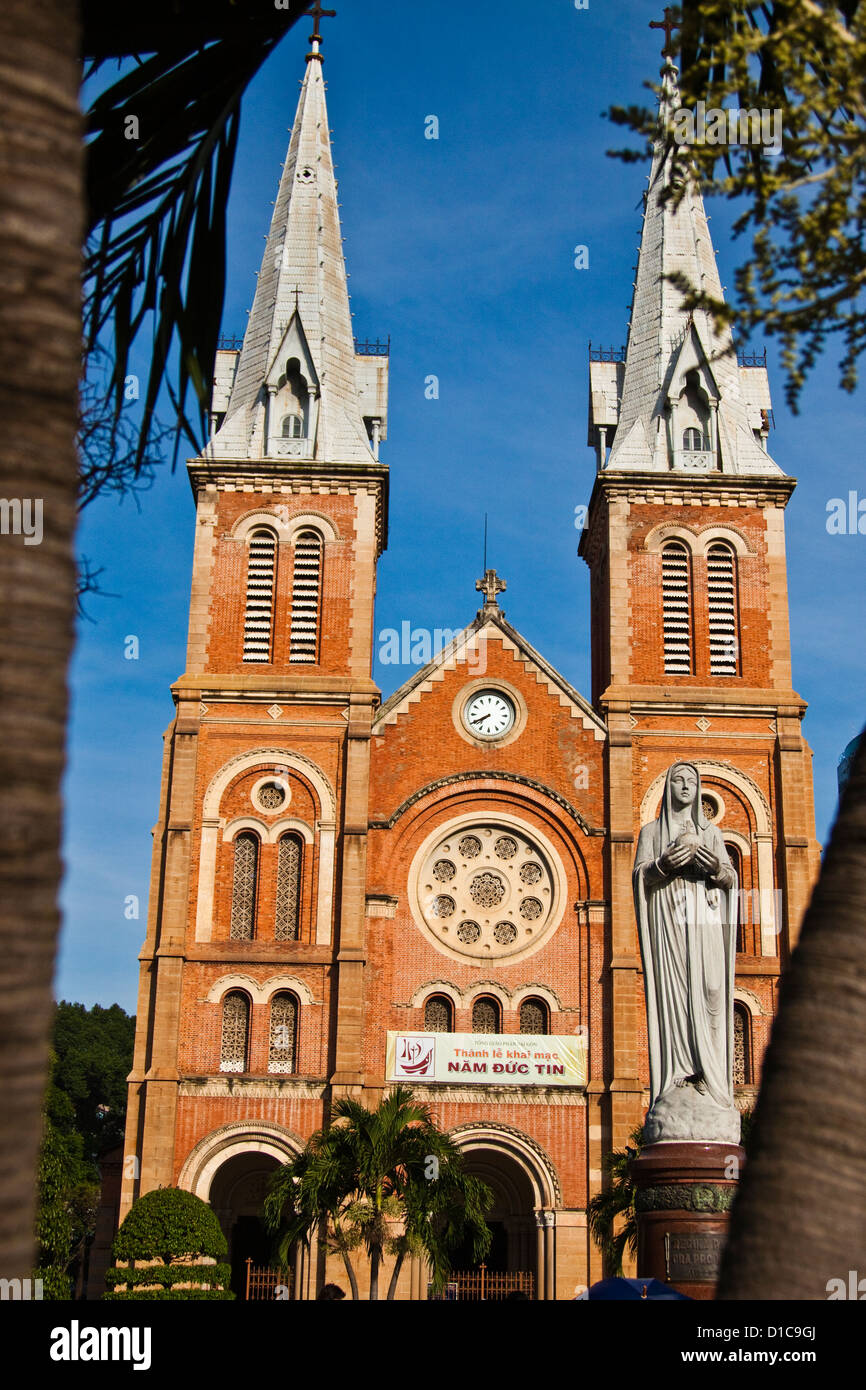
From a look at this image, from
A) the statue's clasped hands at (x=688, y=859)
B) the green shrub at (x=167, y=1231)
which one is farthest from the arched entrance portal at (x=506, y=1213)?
the statue's clasped hands at (x=688, y=859)

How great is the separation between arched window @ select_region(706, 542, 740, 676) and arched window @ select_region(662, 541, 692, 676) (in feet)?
1.66

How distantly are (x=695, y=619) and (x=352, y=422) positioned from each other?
9.70 metres

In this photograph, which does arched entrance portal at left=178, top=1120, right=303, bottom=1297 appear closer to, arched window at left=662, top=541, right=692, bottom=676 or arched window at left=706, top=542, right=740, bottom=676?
arched window at left=662, top=541, right=692, bottom=676

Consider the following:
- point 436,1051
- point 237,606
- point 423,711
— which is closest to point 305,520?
point 237,606

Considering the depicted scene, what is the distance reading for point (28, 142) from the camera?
3660 millimetres

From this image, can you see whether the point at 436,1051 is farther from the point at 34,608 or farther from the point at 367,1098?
the point at 34,608

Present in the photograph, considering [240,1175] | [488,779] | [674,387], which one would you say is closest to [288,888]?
[488,779]

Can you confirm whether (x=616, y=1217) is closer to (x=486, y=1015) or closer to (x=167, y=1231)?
(x=486, y=1015)

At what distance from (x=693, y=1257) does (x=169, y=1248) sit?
53.2 ft

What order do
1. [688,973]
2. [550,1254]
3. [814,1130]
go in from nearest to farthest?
1. [814,1130]
2. [688,973]
3. [550,1254]

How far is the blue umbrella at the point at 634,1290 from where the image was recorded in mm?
10969

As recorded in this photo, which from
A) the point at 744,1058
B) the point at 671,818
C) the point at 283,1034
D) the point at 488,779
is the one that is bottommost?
the point at 671,818

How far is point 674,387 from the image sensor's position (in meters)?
38.3

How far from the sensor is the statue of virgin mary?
13.5 m
